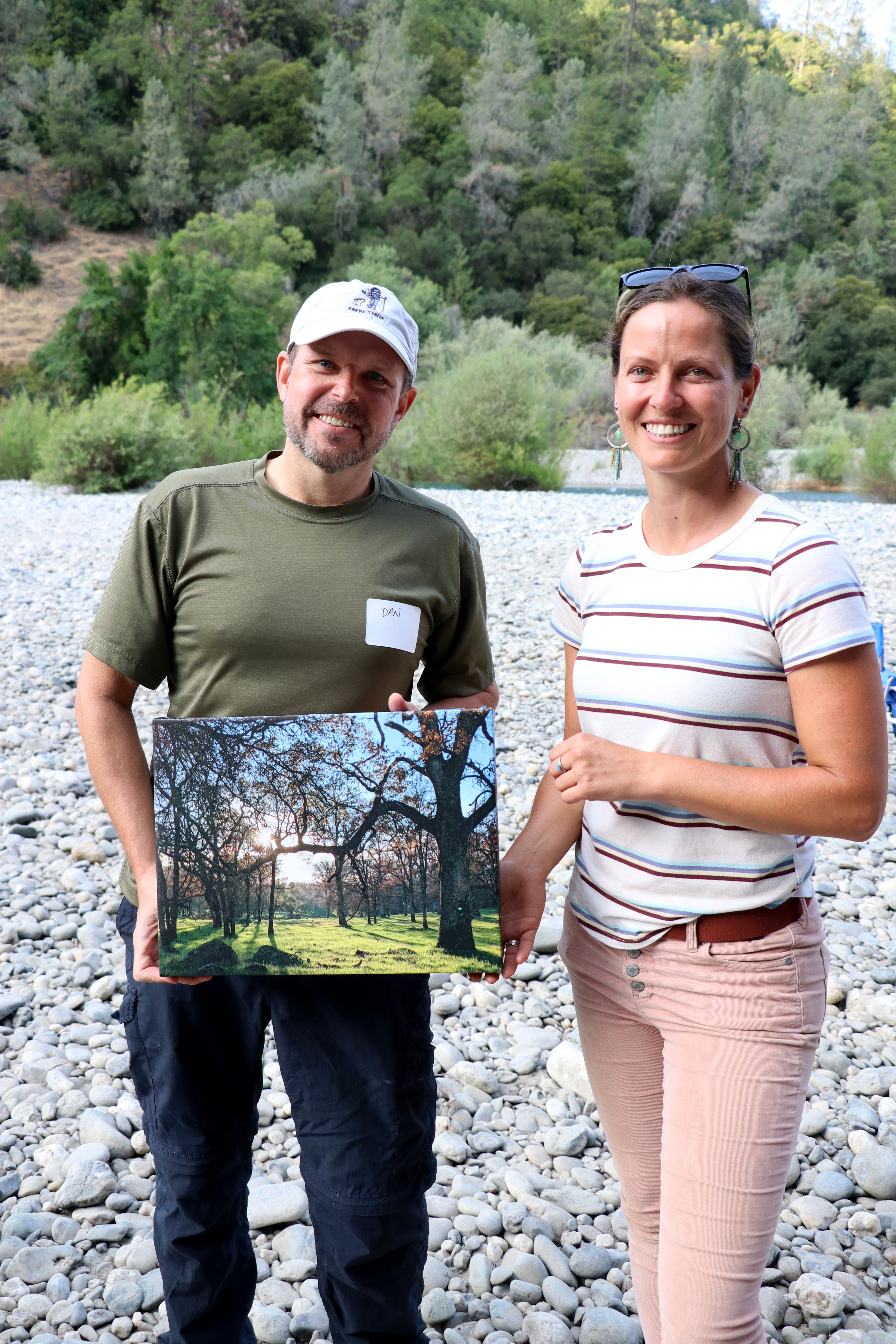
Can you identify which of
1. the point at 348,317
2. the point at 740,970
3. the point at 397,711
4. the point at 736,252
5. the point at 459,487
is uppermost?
the point at 736,252

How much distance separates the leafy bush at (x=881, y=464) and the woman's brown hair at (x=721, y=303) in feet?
74.2

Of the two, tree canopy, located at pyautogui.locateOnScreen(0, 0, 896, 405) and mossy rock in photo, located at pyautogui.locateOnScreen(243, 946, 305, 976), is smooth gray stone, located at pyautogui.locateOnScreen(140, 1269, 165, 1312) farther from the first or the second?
tree canopy, located at pyautogui.locateOnScreen(0, 0, 896, 405)

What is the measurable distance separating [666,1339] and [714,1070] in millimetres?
416

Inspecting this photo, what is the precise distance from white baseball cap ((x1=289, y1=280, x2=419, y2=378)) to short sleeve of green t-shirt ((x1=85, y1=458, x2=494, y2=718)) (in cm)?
29

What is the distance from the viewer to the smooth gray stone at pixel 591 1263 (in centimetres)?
245

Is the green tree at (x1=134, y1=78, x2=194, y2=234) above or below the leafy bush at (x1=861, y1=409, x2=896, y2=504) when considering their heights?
above

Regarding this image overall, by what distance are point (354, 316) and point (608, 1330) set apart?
2320 millimetres

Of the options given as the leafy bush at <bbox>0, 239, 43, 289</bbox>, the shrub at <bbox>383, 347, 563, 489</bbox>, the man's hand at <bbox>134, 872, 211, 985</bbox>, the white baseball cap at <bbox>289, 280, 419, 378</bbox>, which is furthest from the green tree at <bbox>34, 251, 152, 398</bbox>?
the man's hand at <bbox>134, 872, 211, 985</bbox>

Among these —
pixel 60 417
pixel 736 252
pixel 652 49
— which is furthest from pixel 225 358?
pixel 652 49

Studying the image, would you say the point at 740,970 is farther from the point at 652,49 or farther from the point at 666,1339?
the point at 652,49

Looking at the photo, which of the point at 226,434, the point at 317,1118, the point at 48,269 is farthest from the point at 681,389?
the point at 48,269

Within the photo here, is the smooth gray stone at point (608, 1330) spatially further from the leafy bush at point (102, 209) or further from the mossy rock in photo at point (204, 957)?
the leafy bush at point (102, 209)

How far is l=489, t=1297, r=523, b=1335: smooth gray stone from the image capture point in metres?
2.27

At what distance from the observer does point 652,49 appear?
84.2 m
